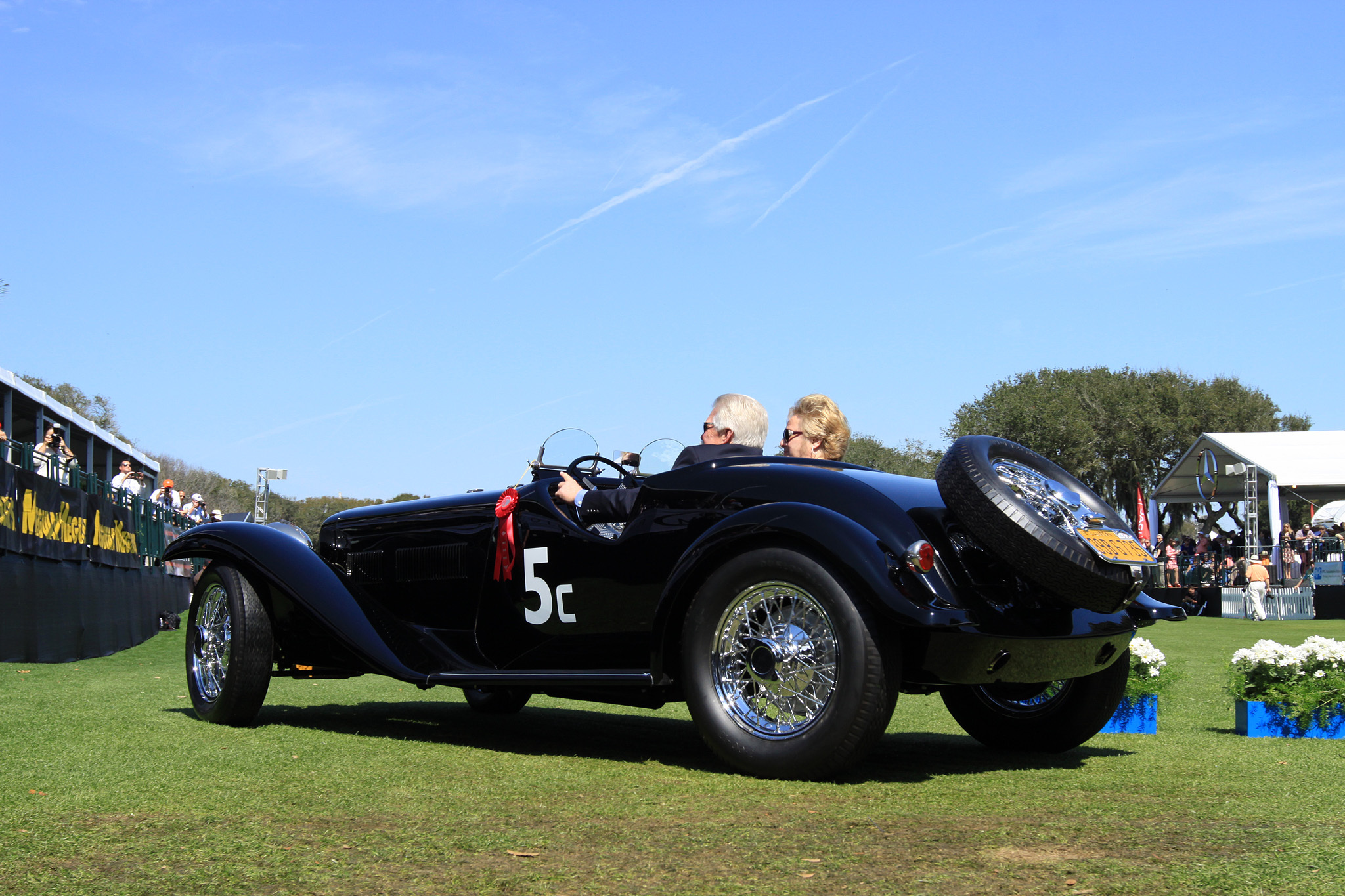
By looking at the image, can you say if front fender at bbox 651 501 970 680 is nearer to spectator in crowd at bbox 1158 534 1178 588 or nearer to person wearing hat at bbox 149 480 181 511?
person wearing hat at bbox 149 480 181 511

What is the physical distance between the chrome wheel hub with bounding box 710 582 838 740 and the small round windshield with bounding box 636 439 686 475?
4.13ft

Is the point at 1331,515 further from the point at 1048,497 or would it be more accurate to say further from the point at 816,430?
the point at 1048,497

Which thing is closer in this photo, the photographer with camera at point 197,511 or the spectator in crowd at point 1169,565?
the photographer with camera at point 197,511

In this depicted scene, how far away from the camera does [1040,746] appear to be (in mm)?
4930

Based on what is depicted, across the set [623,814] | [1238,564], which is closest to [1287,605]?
[1238,564]

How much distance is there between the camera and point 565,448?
586cm

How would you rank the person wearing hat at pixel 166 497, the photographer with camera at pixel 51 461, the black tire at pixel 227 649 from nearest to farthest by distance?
the black tire at pixel 227 649 < the photographer with camera at pixel 51 461 < the person wearing hat at pixel 166 497

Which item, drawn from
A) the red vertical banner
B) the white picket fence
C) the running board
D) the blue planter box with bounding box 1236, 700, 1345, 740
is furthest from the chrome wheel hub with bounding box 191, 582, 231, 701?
the red vertical banner

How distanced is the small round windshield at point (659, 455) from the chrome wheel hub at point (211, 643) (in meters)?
2.35

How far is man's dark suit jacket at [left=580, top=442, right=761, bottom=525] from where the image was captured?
4750mm

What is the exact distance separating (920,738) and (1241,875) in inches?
115

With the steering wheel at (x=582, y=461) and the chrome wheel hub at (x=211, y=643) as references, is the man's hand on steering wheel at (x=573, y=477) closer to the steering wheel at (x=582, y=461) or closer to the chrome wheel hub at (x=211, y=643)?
the steering wheel at (x=582, y=461)

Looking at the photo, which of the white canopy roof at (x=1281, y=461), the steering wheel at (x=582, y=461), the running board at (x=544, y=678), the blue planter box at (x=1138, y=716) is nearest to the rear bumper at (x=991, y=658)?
the running board at (x=544, y=678)

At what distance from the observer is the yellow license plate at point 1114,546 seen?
402 cm
